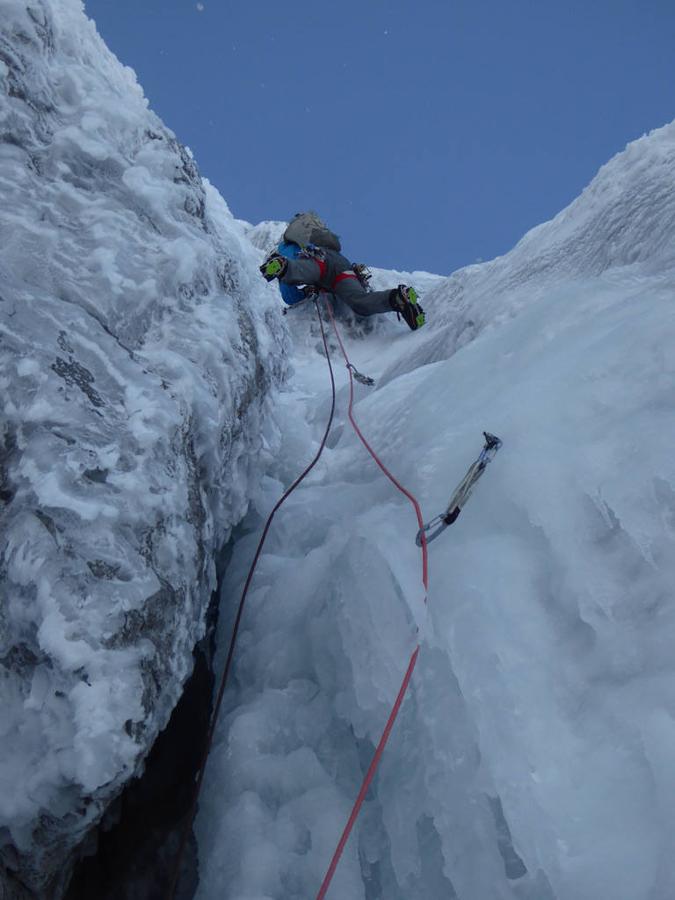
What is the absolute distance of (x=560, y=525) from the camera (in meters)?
1.79

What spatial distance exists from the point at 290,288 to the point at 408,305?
145 cm

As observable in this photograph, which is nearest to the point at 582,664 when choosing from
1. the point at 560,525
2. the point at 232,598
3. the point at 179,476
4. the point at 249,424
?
the point at 560,525

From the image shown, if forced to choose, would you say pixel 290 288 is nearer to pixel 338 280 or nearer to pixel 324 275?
pixel 324 275

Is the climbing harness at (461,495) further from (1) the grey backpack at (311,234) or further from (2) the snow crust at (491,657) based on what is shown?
(1) the grey backpack at (311,234)

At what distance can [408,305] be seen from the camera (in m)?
5.50

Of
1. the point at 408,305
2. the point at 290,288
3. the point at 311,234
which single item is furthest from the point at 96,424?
the point at 311,234

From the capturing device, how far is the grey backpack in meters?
6.62

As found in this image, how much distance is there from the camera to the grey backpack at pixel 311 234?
6.62m

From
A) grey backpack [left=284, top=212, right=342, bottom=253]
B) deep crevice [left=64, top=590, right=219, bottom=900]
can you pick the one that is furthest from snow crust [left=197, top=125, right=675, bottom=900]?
grey backpack [left=284, top=212, right=342, bottom=253]

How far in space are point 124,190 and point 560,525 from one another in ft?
6.77

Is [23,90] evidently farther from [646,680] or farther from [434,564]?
[646,680]

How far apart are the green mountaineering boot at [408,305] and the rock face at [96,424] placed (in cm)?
274

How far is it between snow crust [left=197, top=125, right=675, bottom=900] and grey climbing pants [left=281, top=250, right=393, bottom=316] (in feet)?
10.0

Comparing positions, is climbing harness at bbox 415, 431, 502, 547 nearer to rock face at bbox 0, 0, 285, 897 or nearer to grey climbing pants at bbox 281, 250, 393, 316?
rock face at bbox 0, 0, 285, 897
